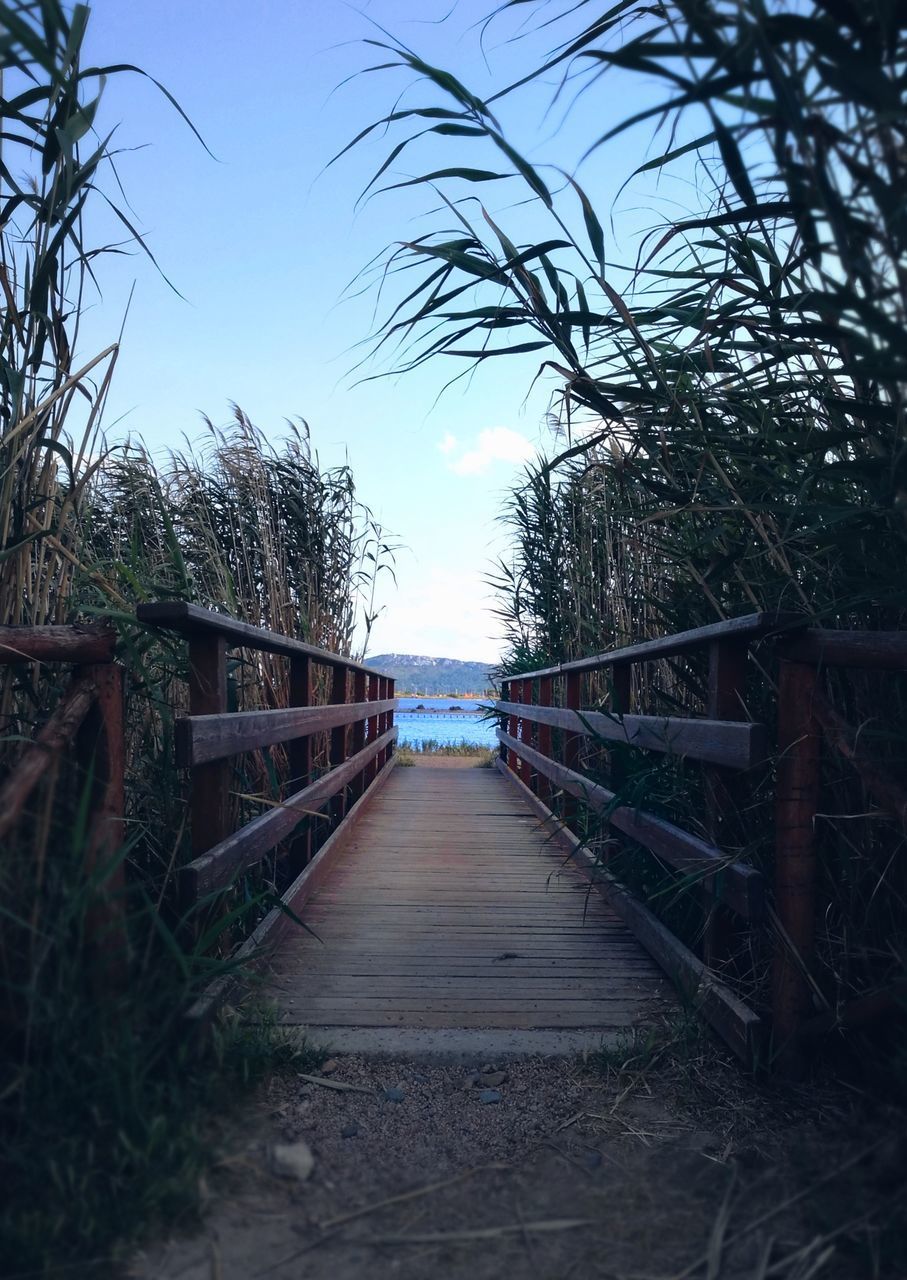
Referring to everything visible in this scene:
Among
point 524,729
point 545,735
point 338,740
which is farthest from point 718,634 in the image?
point 524,729

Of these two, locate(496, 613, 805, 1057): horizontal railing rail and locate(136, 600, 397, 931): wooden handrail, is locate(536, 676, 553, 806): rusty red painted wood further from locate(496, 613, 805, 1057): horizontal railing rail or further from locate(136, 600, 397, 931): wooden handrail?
locate(496, 613, 805, 1057): horizontal railing rail

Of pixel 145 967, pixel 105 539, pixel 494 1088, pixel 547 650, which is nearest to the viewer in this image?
pixel 145 967

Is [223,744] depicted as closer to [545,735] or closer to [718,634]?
[718,634]

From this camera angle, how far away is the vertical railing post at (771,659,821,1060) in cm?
211

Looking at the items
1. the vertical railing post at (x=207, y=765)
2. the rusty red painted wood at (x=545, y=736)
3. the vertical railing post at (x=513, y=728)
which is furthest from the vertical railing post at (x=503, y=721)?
the vertical railing post at (x=207, y=765)

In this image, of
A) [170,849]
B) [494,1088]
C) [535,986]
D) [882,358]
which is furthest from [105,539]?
[882,358]

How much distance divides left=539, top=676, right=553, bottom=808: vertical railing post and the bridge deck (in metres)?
0.87

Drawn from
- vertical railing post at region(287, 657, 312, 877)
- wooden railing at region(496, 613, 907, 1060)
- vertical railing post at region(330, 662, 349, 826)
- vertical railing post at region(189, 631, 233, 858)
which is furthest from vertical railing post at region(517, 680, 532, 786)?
vertical railing post at region(189, 631, 233, 858)

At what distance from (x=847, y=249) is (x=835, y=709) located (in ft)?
3.37

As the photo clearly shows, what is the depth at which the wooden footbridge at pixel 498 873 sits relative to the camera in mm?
2035

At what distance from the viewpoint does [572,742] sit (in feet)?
18.4

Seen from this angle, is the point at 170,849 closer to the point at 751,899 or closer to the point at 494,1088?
the point at 494,1088

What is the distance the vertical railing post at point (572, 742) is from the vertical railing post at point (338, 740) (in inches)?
43.2

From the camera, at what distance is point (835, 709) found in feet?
6.86
